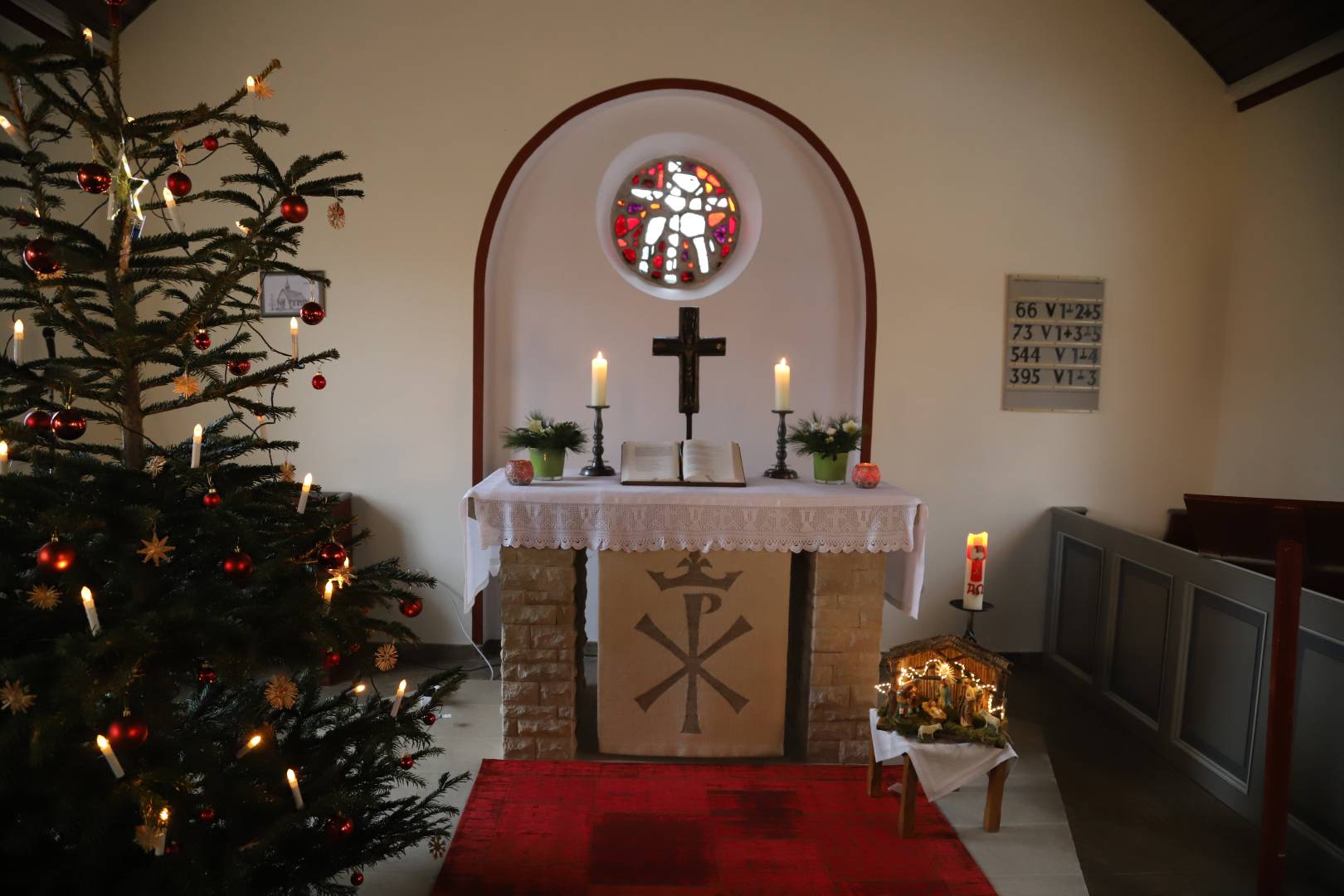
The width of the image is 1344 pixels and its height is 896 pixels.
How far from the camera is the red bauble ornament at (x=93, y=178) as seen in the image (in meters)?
1.63

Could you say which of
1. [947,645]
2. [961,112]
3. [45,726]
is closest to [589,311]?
[961,112]

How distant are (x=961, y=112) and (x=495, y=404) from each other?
3182mm

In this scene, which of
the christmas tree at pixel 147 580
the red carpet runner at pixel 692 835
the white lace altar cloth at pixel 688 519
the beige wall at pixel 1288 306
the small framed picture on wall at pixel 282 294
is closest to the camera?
the christmas tree at pixel 147 580

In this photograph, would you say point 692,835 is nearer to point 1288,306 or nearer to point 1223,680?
point 1223,680

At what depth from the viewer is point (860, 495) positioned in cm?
356

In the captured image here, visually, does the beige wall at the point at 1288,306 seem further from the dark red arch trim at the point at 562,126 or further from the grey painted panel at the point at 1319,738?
the dark red arch trim at the point at 562,126

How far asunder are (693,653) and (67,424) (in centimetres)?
258

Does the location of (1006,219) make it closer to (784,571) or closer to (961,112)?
(961,112)

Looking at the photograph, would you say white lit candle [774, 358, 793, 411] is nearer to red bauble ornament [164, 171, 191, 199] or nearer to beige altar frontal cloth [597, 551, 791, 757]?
beige altar frontal cloth [597, 551, 791, 757]

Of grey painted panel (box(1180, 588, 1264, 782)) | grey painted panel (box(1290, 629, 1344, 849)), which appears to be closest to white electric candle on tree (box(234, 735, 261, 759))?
grey painted panel (box(1290, 629, 1344, 849))

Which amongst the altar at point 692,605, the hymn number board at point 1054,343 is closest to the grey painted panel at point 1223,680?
the altar at point 692,605

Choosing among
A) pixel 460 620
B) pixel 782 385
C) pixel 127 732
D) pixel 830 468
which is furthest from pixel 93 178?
pixel 460 620

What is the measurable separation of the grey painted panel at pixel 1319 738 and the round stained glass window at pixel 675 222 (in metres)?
3.45

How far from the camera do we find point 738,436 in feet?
16.4
